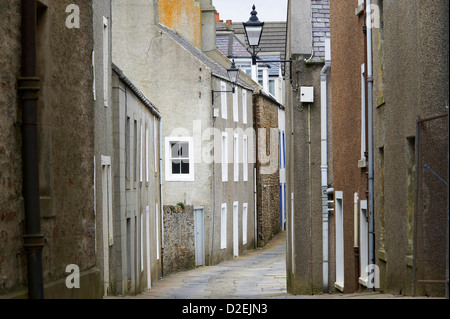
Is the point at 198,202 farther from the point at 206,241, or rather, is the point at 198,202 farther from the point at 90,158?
the point at 90,158

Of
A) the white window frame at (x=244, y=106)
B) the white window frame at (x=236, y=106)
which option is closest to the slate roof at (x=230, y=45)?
the white window frame at (x=244, y=106)

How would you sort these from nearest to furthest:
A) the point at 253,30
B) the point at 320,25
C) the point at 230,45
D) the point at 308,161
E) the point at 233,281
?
1. the point at 253,30
2. the point at 308,161
3. the point at 320,25
4. the point at 233,281
5. the point at 230,45

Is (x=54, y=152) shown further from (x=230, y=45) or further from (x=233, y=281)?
(x=230, y=45)

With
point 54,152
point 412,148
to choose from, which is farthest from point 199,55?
point 54,152

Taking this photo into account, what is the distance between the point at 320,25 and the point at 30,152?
1382 cm

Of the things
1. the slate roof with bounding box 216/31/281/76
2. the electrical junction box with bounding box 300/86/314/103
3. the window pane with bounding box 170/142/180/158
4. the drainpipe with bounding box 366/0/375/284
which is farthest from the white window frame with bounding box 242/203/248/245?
the drainpipe with bounding box 366/0/375/284

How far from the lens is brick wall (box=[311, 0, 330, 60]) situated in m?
20.5

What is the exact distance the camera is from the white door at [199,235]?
33.4 m

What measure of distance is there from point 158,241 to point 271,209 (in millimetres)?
18486

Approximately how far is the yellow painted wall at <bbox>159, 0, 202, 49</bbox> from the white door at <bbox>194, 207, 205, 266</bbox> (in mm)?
9133

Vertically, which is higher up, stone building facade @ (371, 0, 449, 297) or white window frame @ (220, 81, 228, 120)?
white window frame @ (220, 81, 228, 120)

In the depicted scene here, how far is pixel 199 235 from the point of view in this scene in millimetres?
33906

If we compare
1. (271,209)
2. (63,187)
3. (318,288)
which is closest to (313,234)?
(318,288)

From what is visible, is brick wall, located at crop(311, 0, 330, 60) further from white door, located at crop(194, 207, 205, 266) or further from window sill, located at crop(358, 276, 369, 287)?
white door, located at crop(194, 207, 205, 266)
